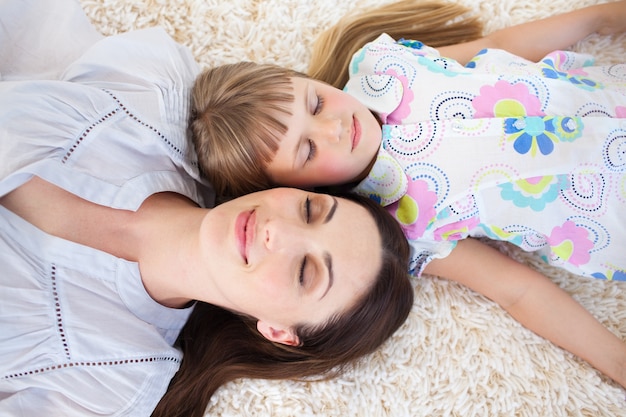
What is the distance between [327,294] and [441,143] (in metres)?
0.45

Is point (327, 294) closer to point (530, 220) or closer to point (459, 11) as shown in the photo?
point (530, 220)

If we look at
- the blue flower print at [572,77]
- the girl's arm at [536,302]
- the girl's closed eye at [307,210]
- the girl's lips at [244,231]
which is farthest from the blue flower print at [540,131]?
the girl's lips at [244,231]

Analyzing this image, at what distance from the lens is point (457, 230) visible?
1.18 meters

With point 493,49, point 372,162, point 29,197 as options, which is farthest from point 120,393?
point 493,49

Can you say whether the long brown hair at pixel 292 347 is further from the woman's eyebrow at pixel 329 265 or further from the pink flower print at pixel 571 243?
the pink flower print at pixel 571 243

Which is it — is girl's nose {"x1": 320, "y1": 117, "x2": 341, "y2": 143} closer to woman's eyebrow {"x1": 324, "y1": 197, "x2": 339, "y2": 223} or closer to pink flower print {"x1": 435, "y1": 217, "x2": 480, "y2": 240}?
woman's eyebrow {"x1": 324, "y1": 197, "x2": 339, "y2": 223}

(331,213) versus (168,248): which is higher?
(331,213)

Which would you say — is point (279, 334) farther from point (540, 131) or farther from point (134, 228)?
point (540, 131)

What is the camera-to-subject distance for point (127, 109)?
1062 mm

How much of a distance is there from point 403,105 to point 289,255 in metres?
0.50

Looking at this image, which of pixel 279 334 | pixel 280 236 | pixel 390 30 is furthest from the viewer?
pixel 390 30

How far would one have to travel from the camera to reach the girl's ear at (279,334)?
3.26ft

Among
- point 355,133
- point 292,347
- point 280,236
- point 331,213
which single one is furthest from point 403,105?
point 292,347

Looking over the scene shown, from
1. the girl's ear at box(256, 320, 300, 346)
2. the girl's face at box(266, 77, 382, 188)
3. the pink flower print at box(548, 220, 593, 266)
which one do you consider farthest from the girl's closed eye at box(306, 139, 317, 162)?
the pink flower print at box(548, 220, 593, 266)
